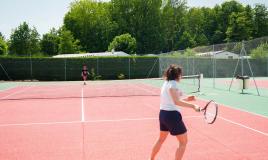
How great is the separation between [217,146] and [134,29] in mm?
70529

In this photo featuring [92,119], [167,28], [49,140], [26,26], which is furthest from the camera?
[167,28]

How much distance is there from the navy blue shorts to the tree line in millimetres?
63464

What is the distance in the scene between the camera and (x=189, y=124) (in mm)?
9734

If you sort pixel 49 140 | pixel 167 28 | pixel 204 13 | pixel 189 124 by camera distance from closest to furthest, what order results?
pixel 49 140
pixel 189 124
pixel 167 28
pixel 204 13

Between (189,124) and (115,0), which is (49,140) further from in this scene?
(115,0)

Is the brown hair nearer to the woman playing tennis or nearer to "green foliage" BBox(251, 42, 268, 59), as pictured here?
the woman playing tennis

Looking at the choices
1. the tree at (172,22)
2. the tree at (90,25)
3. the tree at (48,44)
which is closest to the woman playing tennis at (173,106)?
the tree at (90,25)

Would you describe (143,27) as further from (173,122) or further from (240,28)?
(173,122)

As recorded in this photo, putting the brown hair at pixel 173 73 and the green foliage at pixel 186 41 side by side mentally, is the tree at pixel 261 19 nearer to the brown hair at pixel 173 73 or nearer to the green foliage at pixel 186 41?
the green foliage at pixel 186 41

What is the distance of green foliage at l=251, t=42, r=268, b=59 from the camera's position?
27.7 metres

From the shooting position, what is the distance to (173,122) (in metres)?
5.26

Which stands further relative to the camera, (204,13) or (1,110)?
(204,13)

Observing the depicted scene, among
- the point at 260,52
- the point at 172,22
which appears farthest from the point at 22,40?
the point at 260,52

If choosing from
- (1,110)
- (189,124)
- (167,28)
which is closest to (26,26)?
(167,28)
